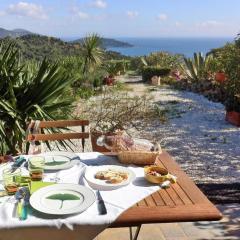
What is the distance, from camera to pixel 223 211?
3932mm

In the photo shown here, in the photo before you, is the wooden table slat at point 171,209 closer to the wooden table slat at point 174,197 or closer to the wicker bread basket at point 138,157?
the wooden table slat at point 174,197

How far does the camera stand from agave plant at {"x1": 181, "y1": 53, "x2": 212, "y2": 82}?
541 inches

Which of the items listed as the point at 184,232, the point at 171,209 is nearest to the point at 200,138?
the point at 184,232

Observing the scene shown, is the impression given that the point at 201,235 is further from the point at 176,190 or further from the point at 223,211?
the point at 176,190

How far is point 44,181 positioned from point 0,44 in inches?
139

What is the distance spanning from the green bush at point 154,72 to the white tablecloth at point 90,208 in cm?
1375

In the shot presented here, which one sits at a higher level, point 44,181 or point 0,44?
point 0,44

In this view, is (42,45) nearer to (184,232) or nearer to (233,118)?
(233,118)

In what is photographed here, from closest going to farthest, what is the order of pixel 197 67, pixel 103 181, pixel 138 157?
pixel 103 181, pixel 138 157, pixel 197 67

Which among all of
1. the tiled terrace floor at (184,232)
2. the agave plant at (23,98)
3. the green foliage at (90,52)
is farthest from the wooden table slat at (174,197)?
the green foliage at (90,52)

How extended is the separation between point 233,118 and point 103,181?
6.42 metres

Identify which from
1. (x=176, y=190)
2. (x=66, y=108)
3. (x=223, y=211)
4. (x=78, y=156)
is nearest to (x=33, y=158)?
(x=78, y=156)

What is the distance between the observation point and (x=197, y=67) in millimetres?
13945

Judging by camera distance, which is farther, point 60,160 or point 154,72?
point 154,72
